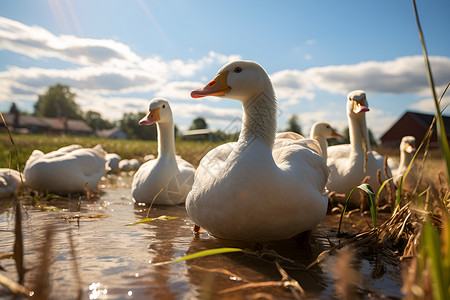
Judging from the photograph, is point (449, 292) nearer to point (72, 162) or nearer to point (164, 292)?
point (164, 292)

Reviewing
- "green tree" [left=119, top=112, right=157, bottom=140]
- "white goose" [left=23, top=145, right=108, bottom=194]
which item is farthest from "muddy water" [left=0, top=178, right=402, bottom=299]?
A: "green tree" [left=119, top=112, right=157, bottom=140]

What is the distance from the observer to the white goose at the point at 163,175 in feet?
19.3

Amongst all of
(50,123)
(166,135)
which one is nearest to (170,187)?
(166,135)

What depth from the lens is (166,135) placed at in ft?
21.5

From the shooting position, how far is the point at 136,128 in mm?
101500

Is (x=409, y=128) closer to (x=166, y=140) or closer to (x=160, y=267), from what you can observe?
(x=166, y=140)

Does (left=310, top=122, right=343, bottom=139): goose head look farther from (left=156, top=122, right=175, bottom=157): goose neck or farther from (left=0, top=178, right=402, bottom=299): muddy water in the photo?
(left=0, top=178, right=402, bottom=299): muddy water

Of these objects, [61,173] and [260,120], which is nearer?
[260,120]

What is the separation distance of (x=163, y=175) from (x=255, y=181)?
3.55m

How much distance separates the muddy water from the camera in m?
2.09

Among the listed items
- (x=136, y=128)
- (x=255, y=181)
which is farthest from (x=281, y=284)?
(x=136, y=128)

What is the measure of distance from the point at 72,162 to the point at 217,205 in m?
4.80

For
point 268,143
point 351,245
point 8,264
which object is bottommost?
point 351,245

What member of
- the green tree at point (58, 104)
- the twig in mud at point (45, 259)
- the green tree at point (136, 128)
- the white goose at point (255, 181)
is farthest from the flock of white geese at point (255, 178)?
the green tree at point (58, 104)
